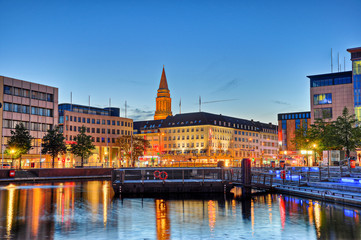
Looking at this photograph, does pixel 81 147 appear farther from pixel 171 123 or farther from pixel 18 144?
pixel 171 123

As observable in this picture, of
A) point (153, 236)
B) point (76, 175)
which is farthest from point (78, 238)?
point (76, 175)

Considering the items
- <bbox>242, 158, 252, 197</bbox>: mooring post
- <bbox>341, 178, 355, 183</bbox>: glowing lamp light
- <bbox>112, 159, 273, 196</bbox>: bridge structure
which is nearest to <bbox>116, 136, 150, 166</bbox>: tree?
<bbox>112, 159, 273, 196</bbox>: bridge structure

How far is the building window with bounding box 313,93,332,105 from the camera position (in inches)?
4412

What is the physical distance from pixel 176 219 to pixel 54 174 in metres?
58.3

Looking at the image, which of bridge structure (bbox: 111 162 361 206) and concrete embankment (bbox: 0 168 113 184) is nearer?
bridge structure (bbox: 111 162 361 206)

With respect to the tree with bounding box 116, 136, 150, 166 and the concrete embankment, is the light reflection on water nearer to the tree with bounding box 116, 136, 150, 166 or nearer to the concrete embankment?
the concrete embankment

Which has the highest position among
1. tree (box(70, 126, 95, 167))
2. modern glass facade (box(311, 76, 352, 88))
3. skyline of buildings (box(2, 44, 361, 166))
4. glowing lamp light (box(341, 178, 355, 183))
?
modern glass facade (box(311, 76, 352, 88))

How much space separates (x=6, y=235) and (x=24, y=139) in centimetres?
6897

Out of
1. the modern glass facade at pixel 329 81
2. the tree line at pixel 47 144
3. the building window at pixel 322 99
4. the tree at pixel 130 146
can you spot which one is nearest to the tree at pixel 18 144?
the tree line at pixel 47 144

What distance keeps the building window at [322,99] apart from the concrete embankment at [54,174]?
60.3 metres

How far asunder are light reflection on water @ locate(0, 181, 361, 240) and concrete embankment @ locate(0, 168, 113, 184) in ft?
109

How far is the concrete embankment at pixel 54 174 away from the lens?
72.1m

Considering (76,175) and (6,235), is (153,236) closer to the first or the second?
(6,235)

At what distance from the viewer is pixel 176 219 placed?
29078 mm
